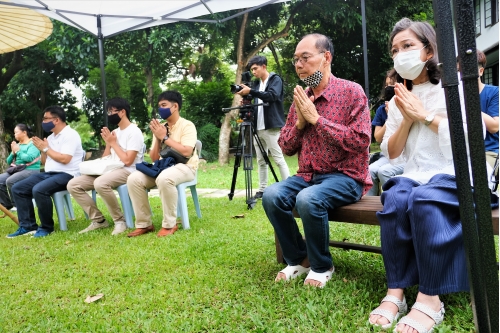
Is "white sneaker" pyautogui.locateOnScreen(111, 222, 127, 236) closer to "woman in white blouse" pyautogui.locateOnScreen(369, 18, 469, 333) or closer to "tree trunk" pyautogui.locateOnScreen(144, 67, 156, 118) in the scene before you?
"woman in white blouse" pyautogui.locateOnScreen(369, 18, 469, 333)

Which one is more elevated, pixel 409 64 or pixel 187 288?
pixel 409 64

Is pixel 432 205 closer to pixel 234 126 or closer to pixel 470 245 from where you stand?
pixel 470 245

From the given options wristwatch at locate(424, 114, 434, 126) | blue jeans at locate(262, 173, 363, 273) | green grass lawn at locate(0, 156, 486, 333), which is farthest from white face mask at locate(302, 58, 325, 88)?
green grass lawn at locate(0, 156, 486, 333)

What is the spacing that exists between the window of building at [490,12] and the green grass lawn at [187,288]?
537 inches

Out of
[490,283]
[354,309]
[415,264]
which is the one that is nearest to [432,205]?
[415,264]

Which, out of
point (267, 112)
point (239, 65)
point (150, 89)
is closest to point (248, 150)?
point (267, 112)

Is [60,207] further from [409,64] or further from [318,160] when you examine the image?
[409,64]

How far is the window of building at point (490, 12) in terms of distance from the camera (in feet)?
46.5

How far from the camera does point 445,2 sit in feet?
3.65

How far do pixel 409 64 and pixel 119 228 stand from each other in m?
3.36

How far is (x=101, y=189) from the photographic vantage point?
4402mm

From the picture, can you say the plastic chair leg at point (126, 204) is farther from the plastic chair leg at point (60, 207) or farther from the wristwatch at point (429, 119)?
the wristwatch at point (429, 119)

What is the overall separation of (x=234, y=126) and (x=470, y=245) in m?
13.5

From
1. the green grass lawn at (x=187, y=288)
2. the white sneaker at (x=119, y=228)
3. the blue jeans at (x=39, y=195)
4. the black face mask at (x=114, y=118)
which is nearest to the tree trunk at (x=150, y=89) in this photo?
the blue jeans at (x=39, y=195)
